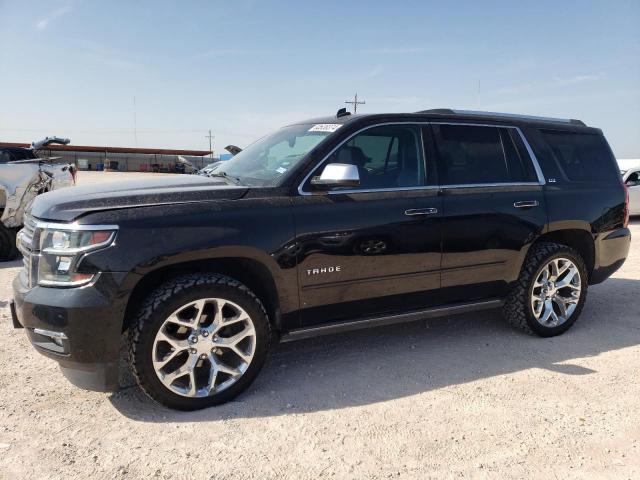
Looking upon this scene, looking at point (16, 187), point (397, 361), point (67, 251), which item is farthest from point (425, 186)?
point (16, 187)

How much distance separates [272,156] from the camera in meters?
3.78

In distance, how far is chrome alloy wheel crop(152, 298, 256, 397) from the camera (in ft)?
9.60

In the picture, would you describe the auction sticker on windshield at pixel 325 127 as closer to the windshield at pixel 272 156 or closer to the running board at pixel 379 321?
the windshield at pixel 272 156

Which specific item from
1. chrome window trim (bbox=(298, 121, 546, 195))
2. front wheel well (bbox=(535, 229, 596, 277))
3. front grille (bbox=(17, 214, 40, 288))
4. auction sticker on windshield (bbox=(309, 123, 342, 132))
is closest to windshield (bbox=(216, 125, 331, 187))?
auction sticker on windshield (bbox=(309, 123, 342, 132))

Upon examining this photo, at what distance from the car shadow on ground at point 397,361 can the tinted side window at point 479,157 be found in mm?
1404

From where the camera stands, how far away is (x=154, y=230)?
9.14 feet

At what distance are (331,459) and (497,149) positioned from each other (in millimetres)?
2910

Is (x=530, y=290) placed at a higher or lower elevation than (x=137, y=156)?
A: lower

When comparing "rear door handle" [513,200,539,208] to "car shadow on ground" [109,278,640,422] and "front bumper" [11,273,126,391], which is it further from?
"front bumper" [11,273,126,391]

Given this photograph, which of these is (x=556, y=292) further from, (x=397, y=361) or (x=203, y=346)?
(x=203, y=346)

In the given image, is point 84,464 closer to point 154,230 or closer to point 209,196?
point 154,230

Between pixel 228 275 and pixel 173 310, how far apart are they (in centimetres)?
46

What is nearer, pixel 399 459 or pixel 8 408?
pixel 399 459

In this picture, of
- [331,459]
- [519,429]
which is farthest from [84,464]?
[519,429]
